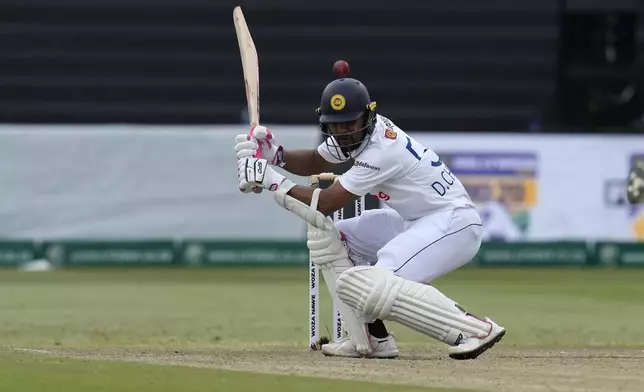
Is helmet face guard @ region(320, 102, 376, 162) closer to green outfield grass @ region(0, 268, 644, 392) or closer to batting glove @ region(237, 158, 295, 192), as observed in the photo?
batting glove @ region(237, 158, 295, 192)

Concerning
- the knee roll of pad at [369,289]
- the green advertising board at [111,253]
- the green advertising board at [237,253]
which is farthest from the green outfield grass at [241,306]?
the knee roll of pad at [369,289]

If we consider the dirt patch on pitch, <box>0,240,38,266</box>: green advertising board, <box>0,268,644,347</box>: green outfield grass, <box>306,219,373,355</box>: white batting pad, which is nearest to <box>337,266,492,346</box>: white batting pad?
the dirt patch on pitch

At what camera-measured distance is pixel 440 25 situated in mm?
19359

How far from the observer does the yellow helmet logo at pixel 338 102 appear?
22.4ft

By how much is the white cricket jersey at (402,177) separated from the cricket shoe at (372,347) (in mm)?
675

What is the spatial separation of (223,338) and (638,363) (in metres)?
3.08

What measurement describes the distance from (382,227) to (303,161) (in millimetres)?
647

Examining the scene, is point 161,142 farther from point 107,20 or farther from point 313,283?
point 313,283

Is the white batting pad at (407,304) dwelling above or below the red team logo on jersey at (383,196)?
below

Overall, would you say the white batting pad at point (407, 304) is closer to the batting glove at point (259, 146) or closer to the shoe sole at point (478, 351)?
the shoe sole at point (478, 351)

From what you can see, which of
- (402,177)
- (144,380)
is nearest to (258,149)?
(402,177)

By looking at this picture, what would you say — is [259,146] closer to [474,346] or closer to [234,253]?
[474,346]

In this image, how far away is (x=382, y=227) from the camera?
7.25 meters

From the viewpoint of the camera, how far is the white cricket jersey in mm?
6797
